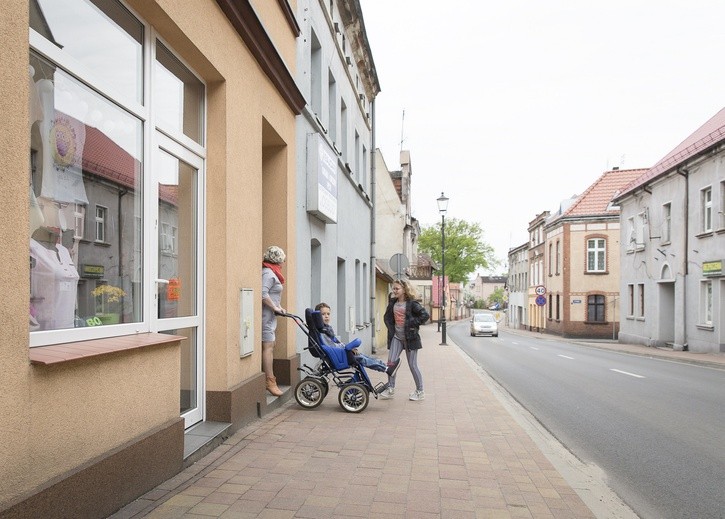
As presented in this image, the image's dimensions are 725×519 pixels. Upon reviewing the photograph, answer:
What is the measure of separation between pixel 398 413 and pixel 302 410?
4.07ft

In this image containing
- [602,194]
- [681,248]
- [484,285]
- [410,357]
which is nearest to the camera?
[410,357]

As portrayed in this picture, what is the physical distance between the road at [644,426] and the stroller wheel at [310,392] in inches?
114

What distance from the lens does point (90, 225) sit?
151 inches

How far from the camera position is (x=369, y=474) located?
463 cm

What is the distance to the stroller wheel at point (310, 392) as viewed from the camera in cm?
735

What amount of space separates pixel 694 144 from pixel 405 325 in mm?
19548

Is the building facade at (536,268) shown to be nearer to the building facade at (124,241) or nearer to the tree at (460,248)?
the tree at (460,248)

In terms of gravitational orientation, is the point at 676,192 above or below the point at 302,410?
above

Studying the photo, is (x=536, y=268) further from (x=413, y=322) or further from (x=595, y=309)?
(x=413, y=322)

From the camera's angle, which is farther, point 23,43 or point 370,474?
point 370,474

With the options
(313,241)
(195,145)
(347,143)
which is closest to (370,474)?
(195,145)

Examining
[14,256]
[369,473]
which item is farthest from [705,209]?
[14,256]

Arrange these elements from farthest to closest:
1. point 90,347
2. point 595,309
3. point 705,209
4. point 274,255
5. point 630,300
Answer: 1. point 595,309
2. point 630,300
3. point 705,209
4. point 274,255
5. point 90,347

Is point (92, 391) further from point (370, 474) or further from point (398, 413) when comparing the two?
point (398, 413)
